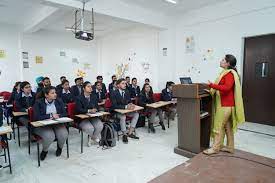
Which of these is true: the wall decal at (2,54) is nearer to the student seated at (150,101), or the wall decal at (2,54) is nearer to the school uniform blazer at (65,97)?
the school uniform blazer at (65,97)

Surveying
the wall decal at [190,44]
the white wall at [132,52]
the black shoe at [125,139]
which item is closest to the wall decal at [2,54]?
the white wall at [132,52]

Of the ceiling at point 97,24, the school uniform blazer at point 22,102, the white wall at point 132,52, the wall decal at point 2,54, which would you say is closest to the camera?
the school uniform blazer at point 22,102

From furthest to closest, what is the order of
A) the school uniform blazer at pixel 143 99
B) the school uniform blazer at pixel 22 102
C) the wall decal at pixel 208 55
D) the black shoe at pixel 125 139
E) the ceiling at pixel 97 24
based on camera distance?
the ceiling at pixel 97 24
the wall decal at pixel 208 55
the school uniform blazer at pixel 143 99
the school uniform blazer at pixel 22 102
the black shoe at pixel 125 139

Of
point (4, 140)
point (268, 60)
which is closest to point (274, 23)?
point (268, 60)

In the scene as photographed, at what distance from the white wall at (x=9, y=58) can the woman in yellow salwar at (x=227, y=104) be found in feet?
24.0

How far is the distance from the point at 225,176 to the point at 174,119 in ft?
13.5

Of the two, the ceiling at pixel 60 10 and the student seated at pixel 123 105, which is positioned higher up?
the ceiling at pixel 60 10

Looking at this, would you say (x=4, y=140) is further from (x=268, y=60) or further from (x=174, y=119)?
(x=268, y=60)

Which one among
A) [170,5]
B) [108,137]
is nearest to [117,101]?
[108,137]

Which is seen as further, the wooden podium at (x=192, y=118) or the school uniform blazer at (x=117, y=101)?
the school uniform blazer at (x=117, y=101)

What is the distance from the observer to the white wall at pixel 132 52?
24.6 ft

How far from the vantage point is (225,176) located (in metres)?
1.98

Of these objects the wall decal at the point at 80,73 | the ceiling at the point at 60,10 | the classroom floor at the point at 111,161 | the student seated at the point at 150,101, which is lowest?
the classroom floor at the point at 111,161

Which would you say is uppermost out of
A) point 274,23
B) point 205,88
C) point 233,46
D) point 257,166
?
point 274,23
